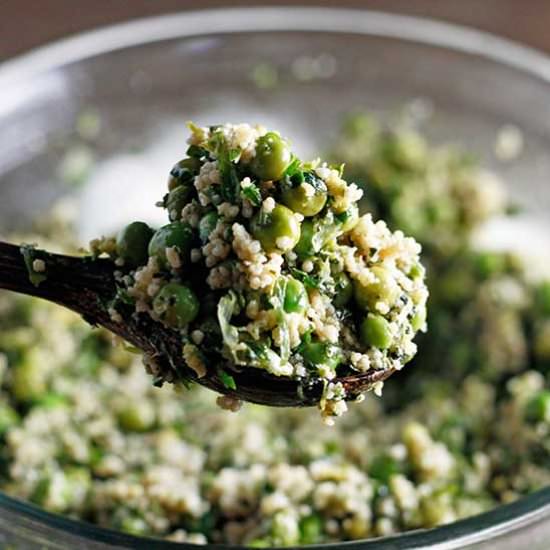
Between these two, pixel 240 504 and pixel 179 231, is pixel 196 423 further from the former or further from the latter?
pixel 179 231

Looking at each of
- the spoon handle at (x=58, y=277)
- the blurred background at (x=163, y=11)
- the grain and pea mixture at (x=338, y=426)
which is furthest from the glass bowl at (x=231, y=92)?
the spoon handle at (x=58, y=277)

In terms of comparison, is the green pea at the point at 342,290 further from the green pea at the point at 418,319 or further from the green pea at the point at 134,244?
the green pea at the point at 134,244

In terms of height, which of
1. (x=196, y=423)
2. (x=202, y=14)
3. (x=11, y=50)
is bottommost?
(x=196, y=423)

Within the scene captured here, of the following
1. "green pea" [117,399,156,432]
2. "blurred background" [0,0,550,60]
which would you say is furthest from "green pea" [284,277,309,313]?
"blurred background" [0,0,550,60]

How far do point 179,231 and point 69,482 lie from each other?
0.68 metres

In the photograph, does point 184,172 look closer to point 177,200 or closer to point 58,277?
point 177,200

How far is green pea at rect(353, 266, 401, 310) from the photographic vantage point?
1.31 meters

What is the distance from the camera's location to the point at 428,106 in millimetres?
2566

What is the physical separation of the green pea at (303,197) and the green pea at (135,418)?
825 millimetres

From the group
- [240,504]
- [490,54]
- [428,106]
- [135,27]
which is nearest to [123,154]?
[135,27]

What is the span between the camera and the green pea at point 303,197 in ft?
4.09

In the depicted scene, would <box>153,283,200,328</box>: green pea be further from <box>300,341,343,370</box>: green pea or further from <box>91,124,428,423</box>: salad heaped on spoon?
<box>300,341,343,370</box>: green pea

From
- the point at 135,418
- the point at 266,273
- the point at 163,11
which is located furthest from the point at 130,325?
the point at 163,11

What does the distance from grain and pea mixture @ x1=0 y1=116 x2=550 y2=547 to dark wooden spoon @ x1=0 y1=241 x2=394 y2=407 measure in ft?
0.59
